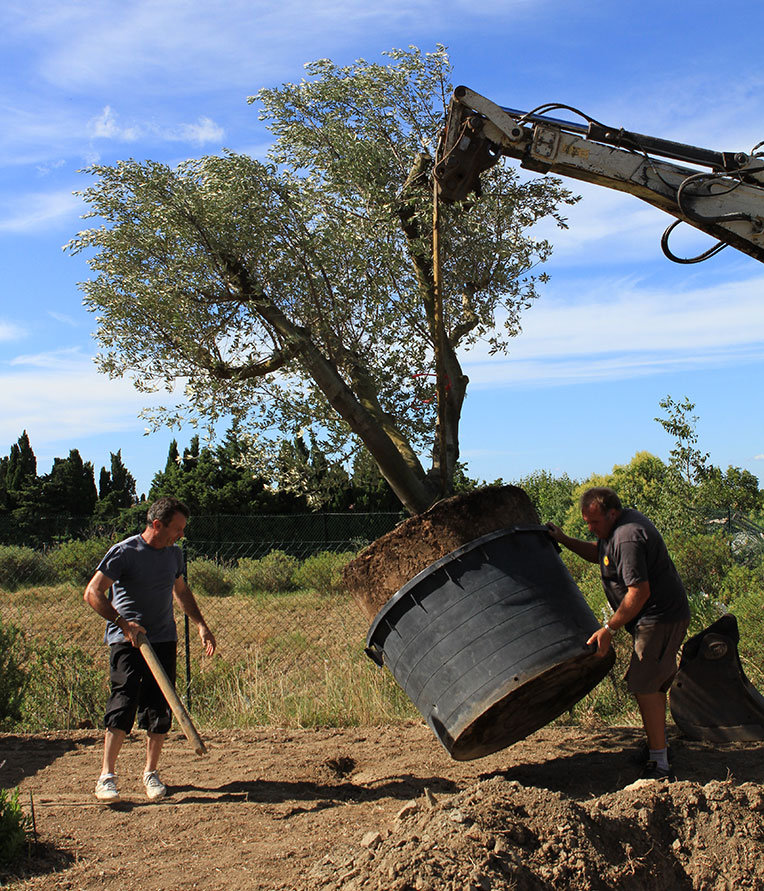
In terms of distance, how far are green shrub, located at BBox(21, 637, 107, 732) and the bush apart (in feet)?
20.3

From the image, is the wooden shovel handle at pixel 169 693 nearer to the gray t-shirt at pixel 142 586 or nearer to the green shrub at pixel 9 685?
the gray t-shirt at pixel 142 586

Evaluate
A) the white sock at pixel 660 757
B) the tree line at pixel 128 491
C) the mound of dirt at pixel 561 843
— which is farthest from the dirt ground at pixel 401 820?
the tree line at pixel 128 491

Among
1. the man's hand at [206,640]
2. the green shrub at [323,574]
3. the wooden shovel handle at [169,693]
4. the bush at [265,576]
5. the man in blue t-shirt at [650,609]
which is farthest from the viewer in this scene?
the bush at [265,576]

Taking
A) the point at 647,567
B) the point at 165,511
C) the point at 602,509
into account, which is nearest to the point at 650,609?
the point at 647,567

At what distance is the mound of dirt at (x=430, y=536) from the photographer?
396 centimetres

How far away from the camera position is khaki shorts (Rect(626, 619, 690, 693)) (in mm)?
4383

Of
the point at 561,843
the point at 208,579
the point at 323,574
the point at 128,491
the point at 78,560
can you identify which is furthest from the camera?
the point at 128,491

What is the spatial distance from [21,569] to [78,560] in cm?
128

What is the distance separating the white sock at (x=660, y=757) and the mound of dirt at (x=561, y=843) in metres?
0.86

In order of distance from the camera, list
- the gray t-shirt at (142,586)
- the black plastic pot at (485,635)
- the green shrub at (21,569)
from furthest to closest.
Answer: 1. the green shrub at (21,569)
2. the gray t-shirt at (142,586)
3. the black plastic pot at (485,635)

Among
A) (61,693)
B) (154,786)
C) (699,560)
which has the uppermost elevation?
(699,560)

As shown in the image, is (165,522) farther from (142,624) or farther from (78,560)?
(78,560)

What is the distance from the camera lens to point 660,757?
4.38 m

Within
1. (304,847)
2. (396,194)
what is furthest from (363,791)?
(396,194)
